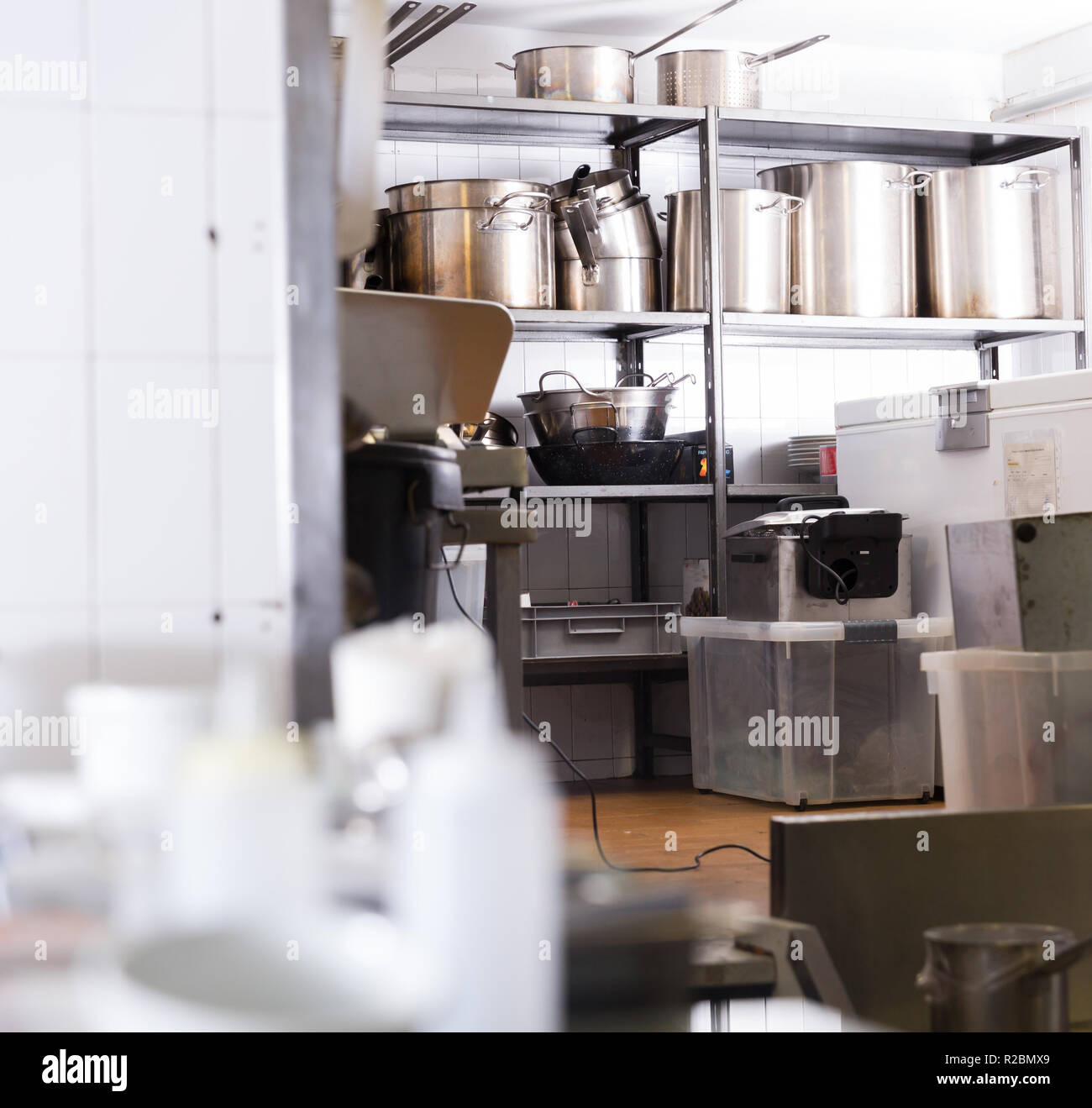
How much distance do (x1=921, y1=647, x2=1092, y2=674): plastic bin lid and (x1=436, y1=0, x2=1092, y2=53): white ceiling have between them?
2775 millimetres

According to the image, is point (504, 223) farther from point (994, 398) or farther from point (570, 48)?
point (994, 398)

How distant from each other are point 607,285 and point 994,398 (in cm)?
125

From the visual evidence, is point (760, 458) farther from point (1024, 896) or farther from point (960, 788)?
point (1024, 896)

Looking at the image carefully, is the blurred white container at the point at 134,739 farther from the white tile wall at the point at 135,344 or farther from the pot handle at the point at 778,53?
the pot handle at the point at 778,53

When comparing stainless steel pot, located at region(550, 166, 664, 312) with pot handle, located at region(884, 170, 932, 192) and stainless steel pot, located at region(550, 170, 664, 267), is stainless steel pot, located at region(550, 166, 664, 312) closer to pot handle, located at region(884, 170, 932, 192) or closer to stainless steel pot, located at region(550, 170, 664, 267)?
stainless steel pot, located at region(550, 170, 664, 267)

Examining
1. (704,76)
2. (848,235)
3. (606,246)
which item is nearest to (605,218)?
(606,246)

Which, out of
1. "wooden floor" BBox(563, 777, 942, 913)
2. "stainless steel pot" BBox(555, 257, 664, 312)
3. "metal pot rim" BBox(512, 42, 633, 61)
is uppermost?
"metal pot rim" BBox(512, 42, 633, 61)

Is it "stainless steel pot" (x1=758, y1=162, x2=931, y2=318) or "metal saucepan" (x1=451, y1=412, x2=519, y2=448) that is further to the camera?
"stainless steel pot" (x1=758, y1=162, x2=931, y2=318)

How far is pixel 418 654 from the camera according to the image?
2.31ft

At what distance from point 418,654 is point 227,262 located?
378 millimetres

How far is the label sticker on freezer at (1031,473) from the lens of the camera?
11.9 ft

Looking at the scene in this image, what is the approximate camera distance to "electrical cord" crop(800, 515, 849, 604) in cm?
380

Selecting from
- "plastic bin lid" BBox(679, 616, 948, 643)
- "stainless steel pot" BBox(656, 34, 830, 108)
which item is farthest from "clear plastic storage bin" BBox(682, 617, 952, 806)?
"stainless steel pot" BBox(656, 34, 830, 108)

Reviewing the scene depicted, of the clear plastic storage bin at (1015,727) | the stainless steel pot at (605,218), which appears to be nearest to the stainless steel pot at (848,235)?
the stainless steel pot at (605,218)
